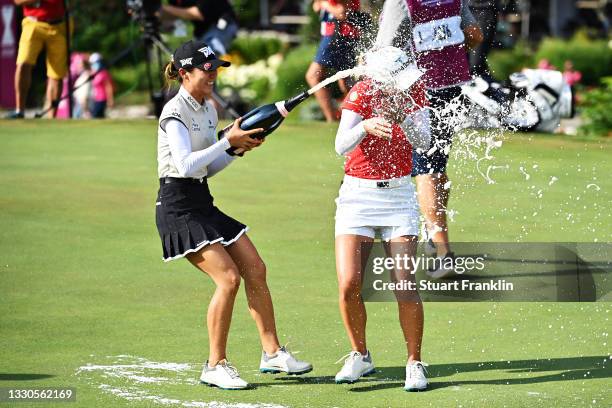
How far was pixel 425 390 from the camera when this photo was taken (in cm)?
678

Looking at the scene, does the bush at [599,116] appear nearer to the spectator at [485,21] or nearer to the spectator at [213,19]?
the spectator at [485,21]

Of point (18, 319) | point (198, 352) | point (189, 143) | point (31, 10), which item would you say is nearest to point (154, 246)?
point (18, 319)

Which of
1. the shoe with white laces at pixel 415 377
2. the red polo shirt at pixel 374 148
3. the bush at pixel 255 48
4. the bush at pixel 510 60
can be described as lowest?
the bush at pixel 255 48

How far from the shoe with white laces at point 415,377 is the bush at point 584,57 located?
22.7 metres

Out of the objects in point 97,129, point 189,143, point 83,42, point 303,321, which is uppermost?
point 189,143

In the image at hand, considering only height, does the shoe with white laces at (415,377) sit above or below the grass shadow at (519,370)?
above

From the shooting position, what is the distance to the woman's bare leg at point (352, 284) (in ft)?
22.8

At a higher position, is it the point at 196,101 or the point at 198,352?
the point at 196,101

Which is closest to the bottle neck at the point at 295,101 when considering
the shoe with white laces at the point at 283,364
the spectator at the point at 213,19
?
the shoe with white laces at the point at 283,364

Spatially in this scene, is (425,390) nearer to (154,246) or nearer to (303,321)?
(303,321)

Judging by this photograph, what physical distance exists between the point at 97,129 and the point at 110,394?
9102mm

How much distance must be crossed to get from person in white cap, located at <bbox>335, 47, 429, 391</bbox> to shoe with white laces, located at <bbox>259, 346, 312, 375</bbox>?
228 millimetres

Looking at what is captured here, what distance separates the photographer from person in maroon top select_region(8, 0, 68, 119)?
15781 millimetres

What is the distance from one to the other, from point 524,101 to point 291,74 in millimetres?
Answer: 10968
